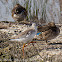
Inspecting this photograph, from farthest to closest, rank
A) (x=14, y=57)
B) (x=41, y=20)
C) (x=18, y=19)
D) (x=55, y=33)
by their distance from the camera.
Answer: (x=41, y=20) → (x=18, y=19) → (x=55, y=33) → (x=14, y=57)

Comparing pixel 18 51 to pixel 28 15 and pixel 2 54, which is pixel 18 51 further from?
pixel 28 15

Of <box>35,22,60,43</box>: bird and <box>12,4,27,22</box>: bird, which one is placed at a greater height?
<box>12,4,27,22</box>: bird

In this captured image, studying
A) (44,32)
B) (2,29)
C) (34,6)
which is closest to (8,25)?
(2,29)

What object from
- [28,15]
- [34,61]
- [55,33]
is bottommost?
[34,61]

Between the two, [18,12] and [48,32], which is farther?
[18,12]

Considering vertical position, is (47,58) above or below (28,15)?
below

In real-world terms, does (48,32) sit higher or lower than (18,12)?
lower

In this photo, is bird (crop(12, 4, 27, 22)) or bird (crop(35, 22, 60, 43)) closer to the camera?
bird (crop(35, 22, 60, 43))

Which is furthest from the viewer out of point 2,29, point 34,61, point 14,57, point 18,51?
point 2,29

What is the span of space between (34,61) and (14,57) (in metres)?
0.39

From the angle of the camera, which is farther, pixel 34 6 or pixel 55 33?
pixel 34 6

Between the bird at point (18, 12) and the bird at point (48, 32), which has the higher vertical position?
the bird at point (18, 12)

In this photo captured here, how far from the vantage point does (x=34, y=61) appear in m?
1.98

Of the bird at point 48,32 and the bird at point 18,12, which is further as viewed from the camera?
the bird at point 18,12
